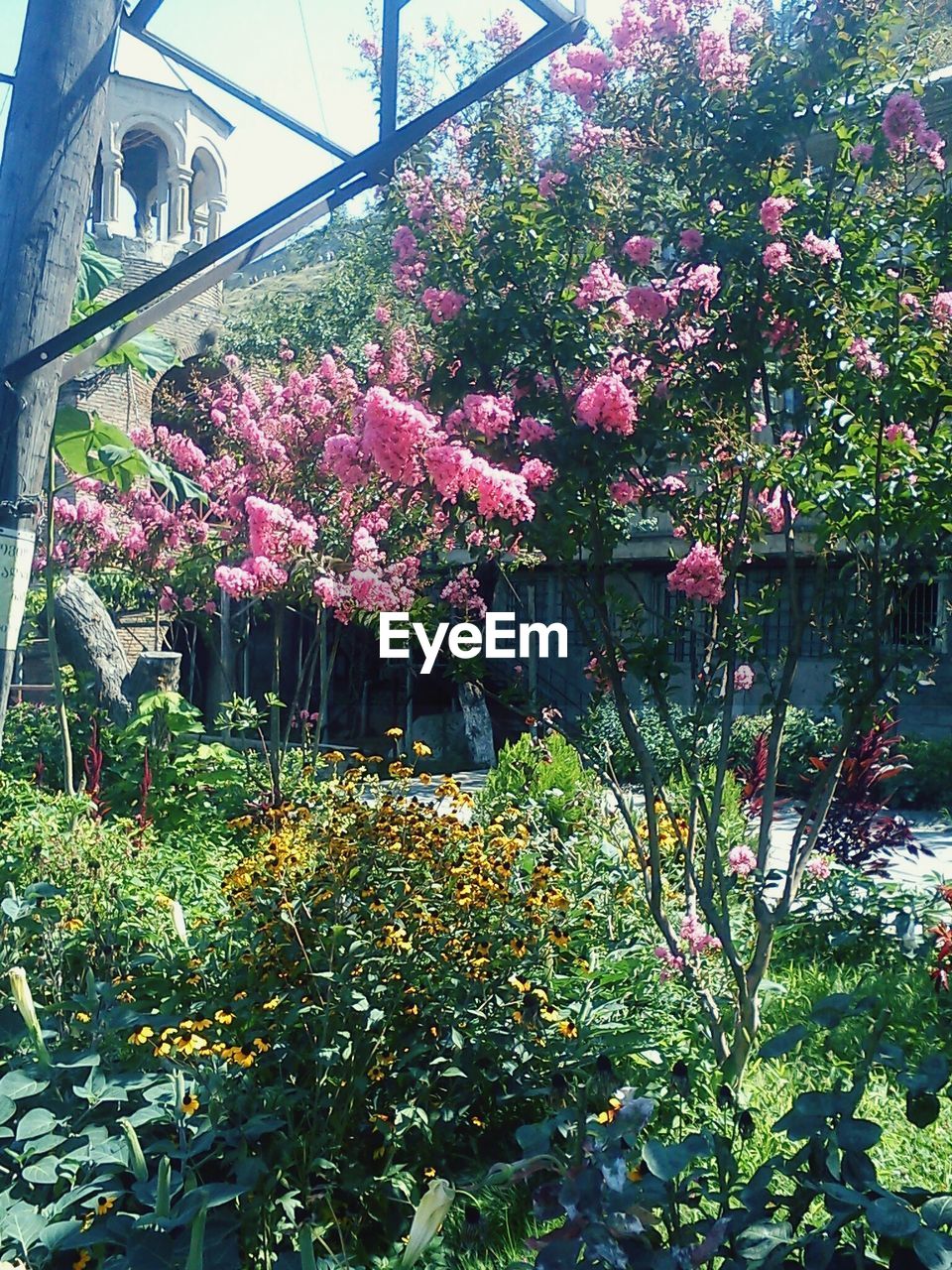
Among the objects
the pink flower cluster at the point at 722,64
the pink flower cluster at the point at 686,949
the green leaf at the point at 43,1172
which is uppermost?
the pink flower cluster at the point at 722,64

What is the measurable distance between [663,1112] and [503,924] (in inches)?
25.3

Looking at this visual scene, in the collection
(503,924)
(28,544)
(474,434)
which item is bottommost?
(503,924)

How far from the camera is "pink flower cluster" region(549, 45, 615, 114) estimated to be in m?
3.82

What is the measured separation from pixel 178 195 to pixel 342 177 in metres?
23.6

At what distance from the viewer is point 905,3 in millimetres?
3641

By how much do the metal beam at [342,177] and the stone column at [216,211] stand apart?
2401 centimetres

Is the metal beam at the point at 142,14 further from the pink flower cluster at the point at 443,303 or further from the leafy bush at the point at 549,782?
the leafy bush at the point at 549,782

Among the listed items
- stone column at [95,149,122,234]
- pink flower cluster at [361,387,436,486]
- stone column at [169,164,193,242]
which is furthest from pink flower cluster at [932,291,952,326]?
stone column at [169,164,193,242]

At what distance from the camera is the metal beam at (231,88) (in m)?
3.45

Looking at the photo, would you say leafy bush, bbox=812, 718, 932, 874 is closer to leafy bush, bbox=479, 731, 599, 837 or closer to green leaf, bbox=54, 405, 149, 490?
leafy bush, bbox=479, 731, 599, 837

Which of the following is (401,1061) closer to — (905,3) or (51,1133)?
(51,1133)

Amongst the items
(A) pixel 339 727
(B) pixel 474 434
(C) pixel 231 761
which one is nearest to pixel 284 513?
(C) pixel 231 761

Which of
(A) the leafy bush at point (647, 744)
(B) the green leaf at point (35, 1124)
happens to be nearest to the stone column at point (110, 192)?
(A) the leafy bush at point (647, 744)

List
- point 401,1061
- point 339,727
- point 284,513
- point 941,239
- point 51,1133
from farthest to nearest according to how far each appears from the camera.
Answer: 1. point 339,727
2. point 284,513
3. point 941,239
4. point 401,1061
5. point 51,1133
